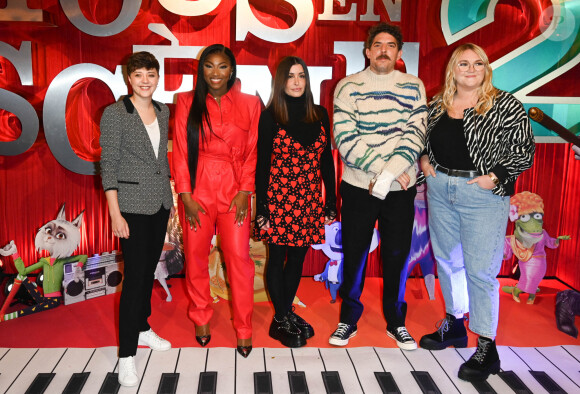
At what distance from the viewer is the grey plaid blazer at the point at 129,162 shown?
2.24 metres

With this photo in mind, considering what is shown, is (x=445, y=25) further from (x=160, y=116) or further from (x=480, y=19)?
(x=160, y=116)

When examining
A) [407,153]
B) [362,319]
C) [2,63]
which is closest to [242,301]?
[362,319]

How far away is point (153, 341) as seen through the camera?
2713mm

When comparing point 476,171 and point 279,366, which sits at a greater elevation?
point 476,171

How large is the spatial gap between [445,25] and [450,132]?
63.7 inches

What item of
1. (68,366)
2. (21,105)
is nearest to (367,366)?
(68,366)

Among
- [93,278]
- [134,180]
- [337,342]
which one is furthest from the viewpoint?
[93,278]

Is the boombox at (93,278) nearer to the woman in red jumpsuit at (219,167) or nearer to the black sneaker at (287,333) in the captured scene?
the woman in red jumpsuit at (219,167)

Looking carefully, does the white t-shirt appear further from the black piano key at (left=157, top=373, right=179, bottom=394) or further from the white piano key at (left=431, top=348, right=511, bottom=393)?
the white piano key at (left=431, top=348, right=511, bottom=393)

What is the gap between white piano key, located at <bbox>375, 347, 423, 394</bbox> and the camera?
7.77ft

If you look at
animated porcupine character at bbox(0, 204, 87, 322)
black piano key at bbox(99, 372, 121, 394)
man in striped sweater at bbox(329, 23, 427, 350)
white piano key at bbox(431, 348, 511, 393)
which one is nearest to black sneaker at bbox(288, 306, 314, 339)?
man in striped sweater at bbox(329, 23, 427, 350)

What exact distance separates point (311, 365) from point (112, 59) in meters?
2.69

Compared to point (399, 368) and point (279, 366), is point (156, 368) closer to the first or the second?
point (279, 366)

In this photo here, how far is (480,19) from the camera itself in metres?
3.71
